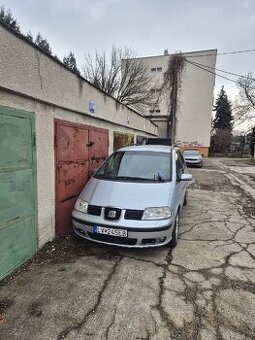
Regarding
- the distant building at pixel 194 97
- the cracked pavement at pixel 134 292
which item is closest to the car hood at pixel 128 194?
the cracked pavement at pixel 134 292

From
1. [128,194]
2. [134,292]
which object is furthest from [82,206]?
[134,292]

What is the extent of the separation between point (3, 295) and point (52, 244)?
55.1 inches

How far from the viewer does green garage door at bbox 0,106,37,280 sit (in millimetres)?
3154

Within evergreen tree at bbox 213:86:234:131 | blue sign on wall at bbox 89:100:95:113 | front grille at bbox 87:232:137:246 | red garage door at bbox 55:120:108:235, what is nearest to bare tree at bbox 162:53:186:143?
blue sign on wall at bbox 89:100:95:113

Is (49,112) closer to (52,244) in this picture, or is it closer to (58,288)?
(52,244)

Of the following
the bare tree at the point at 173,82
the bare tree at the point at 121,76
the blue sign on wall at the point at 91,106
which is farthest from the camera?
the bare tree at the point at 121,76

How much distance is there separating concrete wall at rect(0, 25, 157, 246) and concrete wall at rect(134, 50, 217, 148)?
95.4 feet

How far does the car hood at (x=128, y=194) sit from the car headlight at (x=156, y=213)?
0.06m

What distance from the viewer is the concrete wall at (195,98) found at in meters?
33.7

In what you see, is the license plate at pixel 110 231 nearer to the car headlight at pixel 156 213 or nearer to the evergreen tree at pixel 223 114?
the car headlight at pixel 156 213

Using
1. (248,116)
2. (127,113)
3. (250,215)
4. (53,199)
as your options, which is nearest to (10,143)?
(53,199)

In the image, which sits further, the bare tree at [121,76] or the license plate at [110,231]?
the bare tree at [121,76]

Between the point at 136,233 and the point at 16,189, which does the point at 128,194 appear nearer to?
the point at 136,233

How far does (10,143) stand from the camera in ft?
10.6
